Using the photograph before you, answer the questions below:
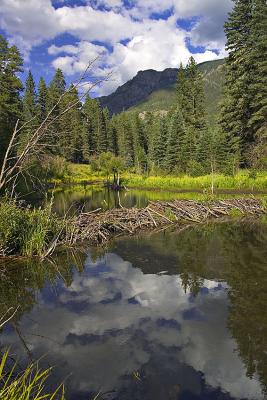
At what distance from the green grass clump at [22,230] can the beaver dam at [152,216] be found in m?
2.52

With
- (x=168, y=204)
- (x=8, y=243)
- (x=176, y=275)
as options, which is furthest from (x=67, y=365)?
(x=168, y=204)

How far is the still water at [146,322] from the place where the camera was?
609 centimetres

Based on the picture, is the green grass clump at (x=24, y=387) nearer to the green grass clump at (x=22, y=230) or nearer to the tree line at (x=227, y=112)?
the green grass clump at (x=22, y=230)

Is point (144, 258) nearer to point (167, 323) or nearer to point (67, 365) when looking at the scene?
point (167, 323)

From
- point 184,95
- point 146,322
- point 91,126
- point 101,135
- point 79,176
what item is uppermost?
point 184,95

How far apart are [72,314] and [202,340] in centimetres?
320

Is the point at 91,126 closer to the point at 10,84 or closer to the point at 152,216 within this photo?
the point at 10,84

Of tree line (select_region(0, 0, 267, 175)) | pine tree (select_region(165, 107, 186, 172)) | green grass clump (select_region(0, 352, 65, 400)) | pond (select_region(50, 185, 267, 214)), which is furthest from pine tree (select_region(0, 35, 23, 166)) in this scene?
green grass clump (select_region(0, 352, 65, 400))

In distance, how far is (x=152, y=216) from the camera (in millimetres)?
20453

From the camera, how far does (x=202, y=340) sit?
750cm

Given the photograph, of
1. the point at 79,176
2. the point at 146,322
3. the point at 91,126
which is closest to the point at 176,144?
the point at 79,176

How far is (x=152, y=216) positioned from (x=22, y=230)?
9.29 m

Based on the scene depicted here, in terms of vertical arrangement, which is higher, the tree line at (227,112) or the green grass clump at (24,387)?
the tree line at (227,112)

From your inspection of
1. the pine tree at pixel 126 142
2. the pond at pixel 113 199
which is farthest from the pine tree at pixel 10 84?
the pine tree at pixel 126 142
